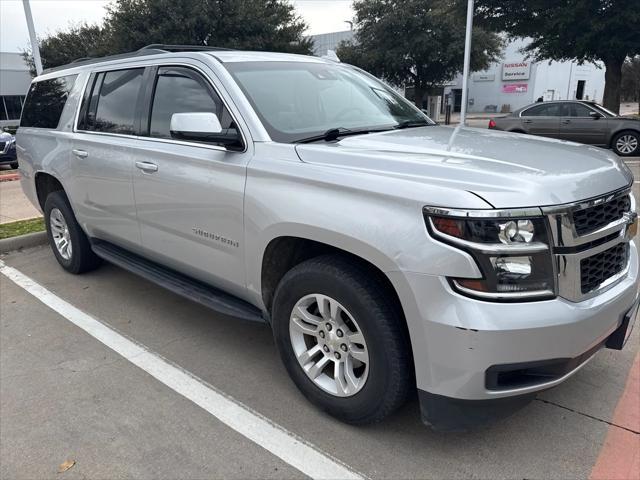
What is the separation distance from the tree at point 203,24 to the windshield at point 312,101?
61.2 ft

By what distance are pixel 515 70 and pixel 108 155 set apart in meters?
50.3

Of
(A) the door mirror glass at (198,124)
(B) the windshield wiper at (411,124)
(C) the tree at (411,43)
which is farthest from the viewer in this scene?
(C) the tree at (411,43)

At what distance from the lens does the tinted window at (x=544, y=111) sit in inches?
546

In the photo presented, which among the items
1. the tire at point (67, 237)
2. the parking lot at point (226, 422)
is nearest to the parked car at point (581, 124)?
the parking lot at point (226, 422)

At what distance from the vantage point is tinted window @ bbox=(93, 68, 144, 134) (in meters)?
3.88

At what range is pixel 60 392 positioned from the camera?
3.15 metres

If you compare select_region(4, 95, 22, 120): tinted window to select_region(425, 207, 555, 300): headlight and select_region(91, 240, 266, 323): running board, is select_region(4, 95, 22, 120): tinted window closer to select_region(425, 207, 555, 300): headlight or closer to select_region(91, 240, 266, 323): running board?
select_region(91, 240, 266, 323): running board

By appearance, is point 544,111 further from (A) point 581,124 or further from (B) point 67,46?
(B) point 67,46

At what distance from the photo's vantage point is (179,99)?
3.49m

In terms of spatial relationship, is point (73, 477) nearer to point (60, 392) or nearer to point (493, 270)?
point (60, 392)

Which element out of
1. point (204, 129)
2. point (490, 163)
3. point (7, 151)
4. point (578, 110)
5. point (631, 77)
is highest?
point (204, 129)

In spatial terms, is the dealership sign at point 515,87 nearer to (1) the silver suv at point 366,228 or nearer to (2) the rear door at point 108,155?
(1) the silver suv at point 366,228

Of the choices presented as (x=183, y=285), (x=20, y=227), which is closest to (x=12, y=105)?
(x=20, y=227)

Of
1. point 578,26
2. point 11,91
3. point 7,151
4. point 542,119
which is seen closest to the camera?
point 7,151
